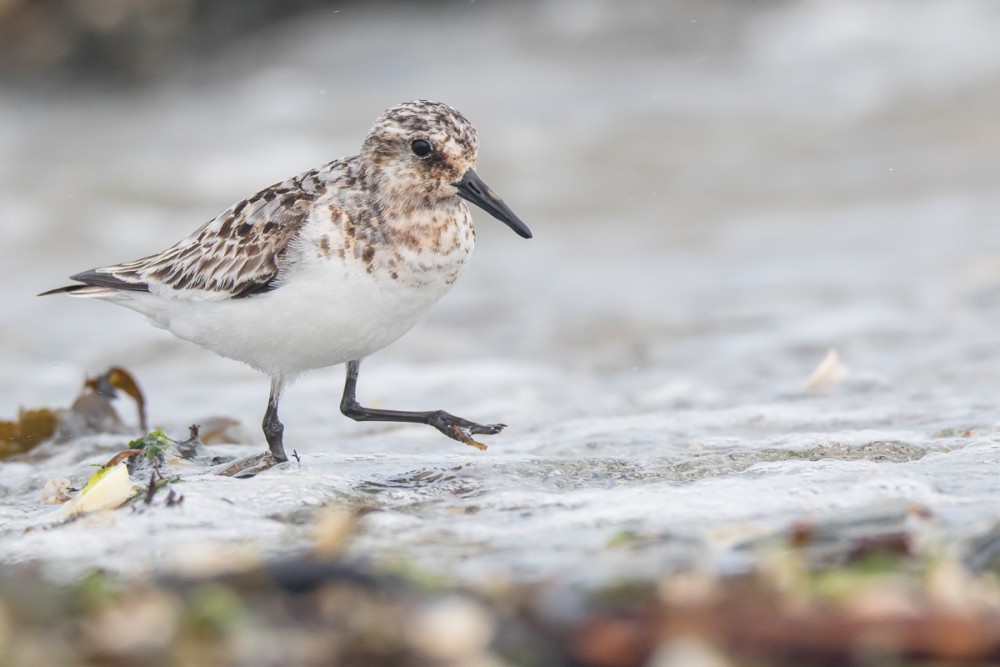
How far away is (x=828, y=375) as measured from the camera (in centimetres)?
601

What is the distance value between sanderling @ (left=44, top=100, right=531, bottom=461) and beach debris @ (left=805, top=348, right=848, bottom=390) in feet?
6.39

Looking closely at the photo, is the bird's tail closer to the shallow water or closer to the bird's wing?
the bird's wing

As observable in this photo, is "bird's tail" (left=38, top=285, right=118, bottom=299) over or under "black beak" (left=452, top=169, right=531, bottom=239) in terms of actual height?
under

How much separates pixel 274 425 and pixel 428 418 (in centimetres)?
60

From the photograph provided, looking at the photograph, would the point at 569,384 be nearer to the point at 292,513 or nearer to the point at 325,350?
the point at 325,350

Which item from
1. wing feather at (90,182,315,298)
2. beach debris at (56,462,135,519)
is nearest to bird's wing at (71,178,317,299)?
wing feather at (90,182,315,298)

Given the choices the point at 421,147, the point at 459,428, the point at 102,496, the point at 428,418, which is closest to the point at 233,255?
the point at 421,147

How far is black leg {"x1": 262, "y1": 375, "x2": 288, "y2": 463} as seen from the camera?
16.0 feet

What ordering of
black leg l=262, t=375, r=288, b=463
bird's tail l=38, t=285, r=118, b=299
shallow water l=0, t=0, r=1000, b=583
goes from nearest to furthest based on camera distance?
shallow water l=0, t=0, r=1000, b=583, black leg l=262, t=375, r=288, b=463, bird's tail l=38, t=285, r=118, b=299

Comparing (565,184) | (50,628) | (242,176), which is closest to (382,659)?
(50,628)

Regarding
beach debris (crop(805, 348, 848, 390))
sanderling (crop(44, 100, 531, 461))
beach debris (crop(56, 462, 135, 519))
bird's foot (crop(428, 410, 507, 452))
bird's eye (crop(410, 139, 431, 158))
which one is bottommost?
beach debris (crop(56, 462, 135, 519))

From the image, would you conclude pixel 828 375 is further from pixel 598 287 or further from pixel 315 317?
pixel 598 287

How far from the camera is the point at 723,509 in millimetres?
3713

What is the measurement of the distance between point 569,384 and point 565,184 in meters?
6.19
